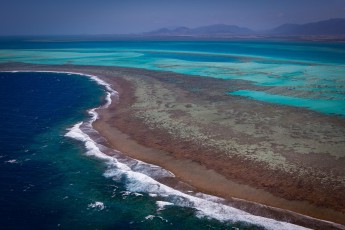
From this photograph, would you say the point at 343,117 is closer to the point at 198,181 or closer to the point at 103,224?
the point at 198,181

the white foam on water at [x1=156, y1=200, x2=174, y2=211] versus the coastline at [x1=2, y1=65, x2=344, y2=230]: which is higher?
the coastline at [x1=2, y1=65, x2=344, y2=230]

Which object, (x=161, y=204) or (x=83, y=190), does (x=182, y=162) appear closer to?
(x=161, y=204)

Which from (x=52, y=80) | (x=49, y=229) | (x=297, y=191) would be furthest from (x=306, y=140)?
(x=52, y=80)

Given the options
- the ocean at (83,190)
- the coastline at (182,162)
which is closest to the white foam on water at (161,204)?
the ocean at (83,190)

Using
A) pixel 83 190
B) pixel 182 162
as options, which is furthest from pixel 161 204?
pixel 182 162

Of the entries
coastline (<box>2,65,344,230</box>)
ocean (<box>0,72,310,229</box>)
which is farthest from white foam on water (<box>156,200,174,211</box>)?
coastline (<box>2,65,344,230</box>)

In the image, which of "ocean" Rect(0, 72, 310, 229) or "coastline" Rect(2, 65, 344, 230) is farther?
"coastline" Rect(2, 65, 344, 230)

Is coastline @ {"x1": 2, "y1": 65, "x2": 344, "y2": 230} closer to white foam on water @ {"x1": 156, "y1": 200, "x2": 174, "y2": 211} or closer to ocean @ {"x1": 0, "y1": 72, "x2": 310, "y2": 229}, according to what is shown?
ocean @ {"x1": 0, "y1": 72, "x2": 310, "y2": 229}

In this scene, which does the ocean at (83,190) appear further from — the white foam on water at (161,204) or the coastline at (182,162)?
the coastline at (182,162)
